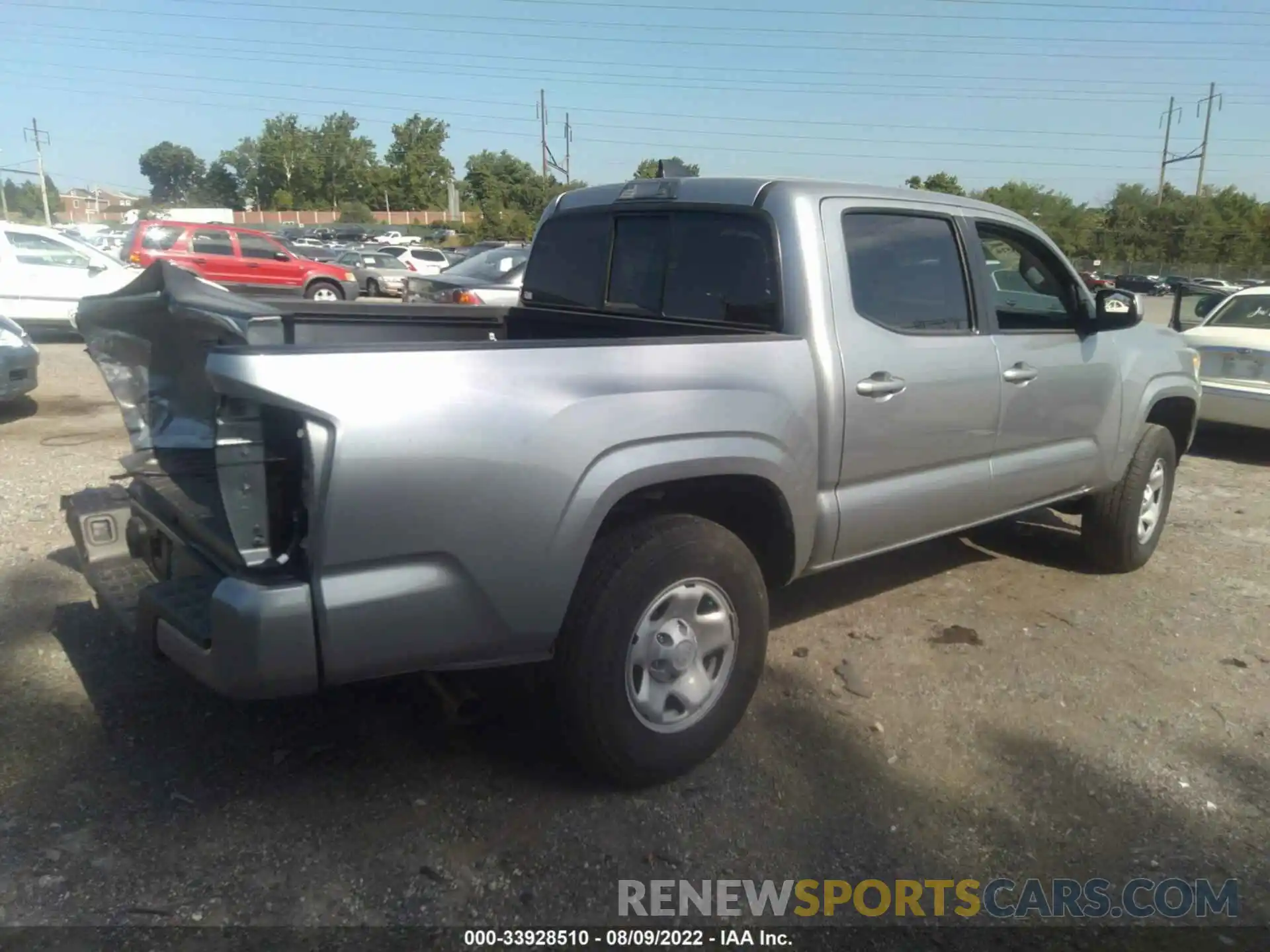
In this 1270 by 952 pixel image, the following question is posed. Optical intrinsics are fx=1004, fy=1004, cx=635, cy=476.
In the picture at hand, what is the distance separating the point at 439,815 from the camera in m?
3.05

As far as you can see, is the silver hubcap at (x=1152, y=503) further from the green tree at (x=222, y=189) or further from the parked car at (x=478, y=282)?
the green tree at (x=222, y=189)

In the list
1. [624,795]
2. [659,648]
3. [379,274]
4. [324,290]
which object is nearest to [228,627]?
[659,648]

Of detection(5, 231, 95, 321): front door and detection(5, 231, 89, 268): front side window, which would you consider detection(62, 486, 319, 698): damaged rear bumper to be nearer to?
detection(5, 231, 95, 321): front door

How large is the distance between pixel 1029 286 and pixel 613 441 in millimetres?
3012

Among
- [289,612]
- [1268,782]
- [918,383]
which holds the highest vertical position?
[918,383]

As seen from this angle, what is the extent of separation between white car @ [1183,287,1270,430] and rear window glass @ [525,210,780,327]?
6.32 metres

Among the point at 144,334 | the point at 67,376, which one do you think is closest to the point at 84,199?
the point at 67,376

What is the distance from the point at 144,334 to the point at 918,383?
2.80m

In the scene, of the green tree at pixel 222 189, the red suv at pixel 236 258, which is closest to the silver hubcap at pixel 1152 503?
the red suv at pixel 236 258

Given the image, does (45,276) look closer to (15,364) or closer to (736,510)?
(15,364)

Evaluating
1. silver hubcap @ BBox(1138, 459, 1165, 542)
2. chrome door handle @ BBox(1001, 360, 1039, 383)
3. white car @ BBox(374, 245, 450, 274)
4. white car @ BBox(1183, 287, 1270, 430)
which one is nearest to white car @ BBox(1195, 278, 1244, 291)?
white car @ BBox(1183, 287, 1270, 430)

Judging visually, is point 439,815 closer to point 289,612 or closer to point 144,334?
point 289,612

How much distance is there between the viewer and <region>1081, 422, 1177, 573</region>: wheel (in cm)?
527

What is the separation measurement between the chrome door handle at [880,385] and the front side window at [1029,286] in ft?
3.92
